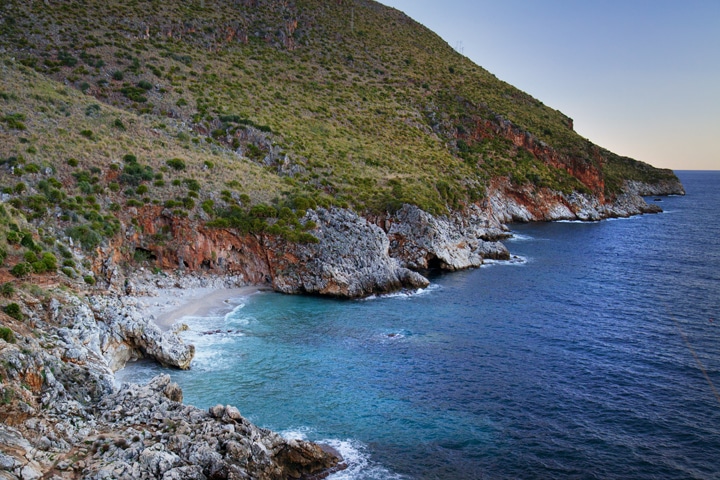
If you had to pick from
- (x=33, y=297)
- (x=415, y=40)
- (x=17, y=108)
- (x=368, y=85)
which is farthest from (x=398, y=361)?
(x=415, y=40)

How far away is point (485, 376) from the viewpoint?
3172 cm

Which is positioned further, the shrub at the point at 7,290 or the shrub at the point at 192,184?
the shrub at the point at 192,184

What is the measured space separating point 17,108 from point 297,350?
41648 millimetres

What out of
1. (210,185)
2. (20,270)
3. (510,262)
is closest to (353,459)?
(20,270)

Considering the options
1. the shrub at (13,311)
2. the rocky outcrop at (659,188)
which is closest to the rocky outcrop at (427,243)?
the shrub at (13,311)

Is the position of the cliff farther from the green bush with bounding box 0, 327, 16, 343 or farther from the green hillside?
the green bush with bounding box 0, 327, 16, 343

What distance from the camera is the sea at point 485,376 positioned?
23.5 meters

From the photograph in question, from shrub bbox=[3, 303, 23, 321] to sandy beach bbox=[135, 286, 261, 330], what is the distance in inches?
517

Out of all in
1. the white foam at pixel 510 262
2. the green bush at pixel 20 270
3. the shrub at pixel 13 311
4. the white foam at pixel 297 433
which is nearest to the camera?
the shrub at pixel 13 311

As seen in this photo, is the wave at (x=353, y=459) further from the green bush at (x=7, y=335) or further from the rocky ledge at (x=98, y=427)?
the green bush at (x=7, y=335)

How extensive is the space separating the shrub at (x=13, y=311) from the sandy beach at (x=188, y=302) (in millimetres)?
13126

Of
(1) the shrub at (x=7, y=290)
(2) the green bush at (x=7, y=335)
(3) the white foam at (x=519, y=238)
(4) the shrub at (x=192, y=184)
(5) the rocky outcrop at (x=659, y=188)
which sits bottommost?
(2) the green bush at (x=7, y=335)

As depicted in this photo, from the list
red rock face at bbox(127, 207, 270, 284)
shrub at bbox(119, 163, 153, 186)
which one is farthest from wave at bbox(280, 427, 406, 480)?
shrub at bbox(119, 163, 153, 186)

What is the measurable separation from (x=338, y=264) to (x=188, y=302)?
14.6 metres
